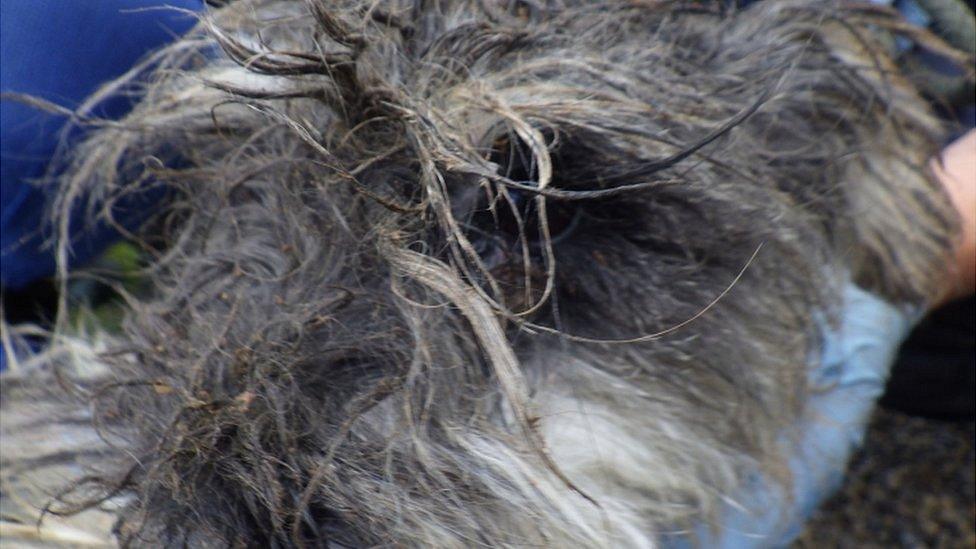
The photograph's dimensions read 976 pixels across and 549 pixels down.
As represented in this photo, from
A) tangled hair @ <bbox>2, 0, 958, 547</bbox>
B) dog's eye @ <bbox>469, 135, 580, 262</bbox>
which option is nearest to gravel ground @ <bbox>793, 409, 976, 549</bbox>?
tangled hair @ <bbox>2, 0, 958, 547</bbox>

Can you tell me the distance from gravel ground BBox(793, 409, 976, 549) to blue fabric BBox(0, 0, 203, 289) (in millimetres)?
2296

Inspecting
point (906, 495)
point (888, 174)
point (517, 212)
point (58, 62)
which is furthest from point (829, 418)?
point (58, 62)

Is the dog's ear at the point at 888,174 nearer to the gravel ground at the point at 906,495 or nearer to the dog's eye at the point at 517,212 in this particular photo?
the dog's eye at the point at 517,212

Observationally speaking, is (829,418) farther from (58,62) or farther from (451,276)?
(58,62)

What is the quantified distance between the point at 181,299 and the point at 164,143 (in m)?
0.28

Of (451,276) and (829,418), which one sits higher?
(451,276)

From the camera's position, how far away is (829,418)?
177 cm

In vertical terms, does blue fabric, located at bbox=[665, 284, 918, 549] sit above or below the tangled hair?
below

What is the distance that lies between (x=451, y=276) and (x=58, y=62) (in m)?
0.85

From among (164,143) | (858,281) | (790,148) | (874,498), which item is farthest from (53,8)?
(874,498)

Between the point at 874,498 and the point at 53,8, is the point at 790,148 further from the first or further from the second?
the point at 874,498

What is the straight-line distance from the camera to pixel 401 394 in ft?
3.69

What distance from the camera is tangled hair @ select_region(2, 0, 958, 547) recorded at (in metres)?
1.08

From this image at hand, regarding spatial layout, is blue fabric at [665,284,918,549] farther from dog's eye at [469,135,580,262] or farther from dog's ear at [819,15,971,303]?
dog's eye at [469,135,580,262]
